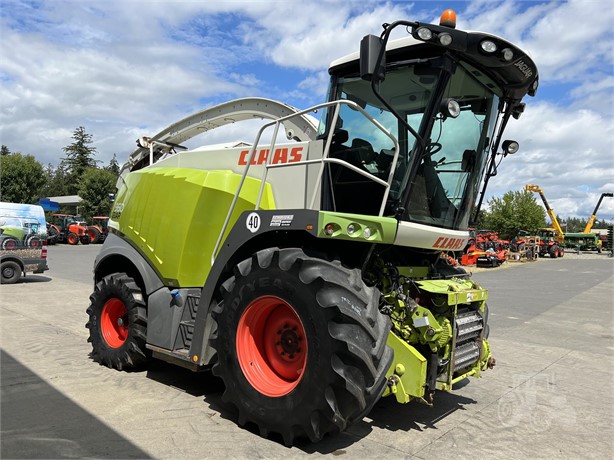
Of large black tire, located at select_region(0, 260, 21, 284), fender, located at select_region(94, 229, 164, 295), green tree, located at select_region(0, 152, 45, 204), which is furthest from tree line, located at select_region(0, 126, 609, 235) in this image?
fender, located at select_region(94, 229, 164, 295)

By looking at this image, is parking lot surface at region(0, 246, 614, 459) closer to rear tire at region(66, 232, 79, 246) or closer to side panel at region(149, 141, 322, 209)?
side panel at region(149, 141, 322, 209)

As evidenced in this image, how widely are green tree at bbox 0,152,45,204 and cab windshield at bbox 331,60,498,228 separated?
39.3m

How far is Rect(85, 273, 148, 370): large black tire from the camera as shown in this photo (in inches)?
210

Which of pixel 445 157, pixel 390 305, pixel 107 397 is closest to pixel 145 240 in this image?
pixel 107 397

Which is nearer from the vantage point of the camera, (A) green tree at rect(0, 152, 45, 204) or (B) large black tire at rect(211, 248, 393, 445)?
(B) large black tire at rect(211, 248, 393, 445)

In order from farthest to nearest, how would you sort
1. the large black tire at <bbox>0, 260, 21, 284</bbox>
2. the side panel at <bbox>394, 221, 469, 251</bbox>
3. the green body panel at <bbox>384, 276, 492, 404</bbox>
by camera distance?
the large black tire at <bbox>0, 260, 21, 284</bbox>, the side panel at <bbox>394, 221, 469, 251</bbox>, the green body panel at <bbox>384, 276, 492, 404</bbox>

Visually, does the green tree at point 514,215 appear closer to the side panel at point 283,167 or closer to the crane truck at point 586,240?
the crane truck at point 586,240

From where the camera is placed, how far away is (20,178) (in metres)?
37.7

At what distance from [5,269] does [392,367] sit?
13.5m

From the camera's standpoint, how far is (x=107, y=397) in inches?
182

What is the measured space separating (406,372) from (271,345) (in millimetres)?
1119

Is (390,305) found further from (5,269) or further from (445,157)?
(5,269)

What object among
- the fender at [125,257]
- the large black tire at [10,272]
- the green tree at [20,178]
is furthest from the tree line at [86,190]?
the fender at [125,257]

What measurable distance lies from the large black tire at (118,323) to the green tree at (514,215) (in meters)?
45.4
